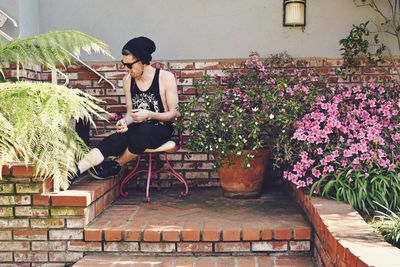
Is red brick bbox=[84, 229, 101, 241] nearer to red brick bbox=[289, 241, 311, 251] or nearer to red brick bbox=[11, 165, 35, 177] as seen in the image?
red brick bbox=[11, 165, 35, 177]

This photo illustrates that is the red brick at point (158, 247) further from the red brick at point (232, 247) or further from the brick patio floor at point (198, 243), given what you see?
the red brick at point (232, 247)

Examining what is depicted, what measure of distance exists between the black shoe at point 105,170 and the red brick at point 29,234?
626 millimetres

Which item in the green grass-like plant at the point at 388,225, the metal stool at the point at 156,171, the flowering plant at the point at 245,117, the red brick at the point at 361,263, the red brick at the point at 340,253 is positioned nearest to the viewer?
the red brick at the point at 361,263

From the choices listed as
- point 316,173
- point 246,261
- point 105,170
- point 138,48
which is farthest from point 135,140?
point 316,173

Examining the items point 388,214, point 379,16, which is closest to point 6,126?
point 388,214

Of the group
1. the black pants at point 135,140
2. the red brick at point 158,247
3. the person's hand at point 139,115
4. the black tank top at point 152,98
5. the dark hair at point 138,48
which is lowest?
the red brick at point 158,247

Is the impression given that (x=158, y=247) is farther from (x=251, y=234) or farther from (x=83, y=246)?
(x=251, y=234)

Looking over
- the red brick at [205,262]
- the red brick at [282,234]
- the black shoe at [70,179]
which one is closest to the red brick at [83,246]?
the black shoe at [70,179]

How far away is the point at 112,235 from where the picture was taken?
104 inches

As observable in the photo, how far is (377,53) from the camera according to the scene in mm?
3664

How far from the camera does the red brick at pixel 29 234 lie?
2.63 m

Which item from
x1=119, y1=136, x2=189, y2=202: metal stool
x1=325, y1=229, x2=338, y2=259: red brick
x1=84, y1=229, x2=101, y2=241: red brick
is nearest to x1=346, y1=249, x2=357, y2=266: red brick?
x1=325, y1=229, x2=338, y2=259: red brick

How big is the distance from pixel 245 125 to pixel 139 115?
2.50ft

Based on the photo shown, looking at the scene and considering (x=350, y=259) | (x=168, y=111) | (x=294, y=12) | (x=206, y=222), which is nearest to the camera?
(x=350, y=259)
